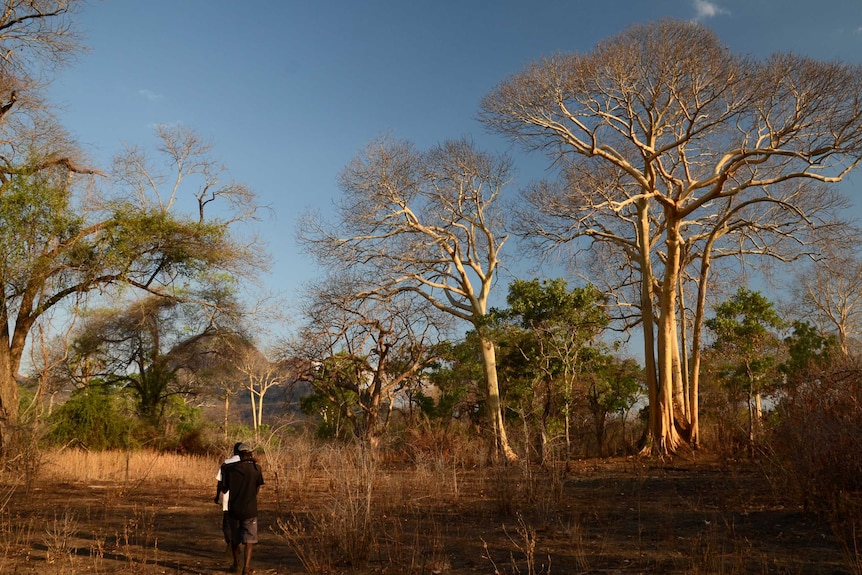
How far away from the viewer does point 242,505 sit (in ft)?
24.9

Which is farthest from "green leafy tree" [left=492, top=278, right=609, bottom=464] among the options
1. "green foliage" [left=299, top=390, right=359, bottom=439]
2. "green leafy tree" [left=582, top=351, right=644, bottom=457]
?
"green foliage" [left=299, top=390, right=359, bottom=439]

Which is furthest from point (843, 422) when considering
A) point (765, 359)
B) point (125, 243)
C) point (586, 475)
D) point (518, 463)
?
point (125, 243)

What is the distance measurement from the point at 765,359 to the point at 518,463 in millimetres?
13721

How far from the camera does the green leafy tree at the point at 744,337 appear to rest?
21906 millimetres

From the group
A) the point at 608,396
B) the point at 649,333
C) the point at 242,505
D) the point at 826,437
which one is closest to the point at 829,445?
the point at 826,437

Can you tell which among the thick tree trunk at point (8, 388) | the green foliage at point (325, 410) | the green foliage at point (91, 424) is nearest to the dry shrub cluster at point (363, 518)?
the thick tree trunk at point (8, 388)

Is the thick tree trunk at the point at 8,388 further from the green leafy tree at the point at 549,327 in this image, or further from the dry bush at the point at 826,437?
the dry bush at the point at 826,437

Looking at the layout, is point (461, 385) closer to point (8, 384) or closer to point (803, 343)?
point (803, 343)

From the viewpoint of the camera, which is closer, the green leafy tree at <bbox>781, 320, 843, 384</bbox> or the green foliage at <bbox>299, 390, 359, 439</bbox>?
the green leafy tree at <bbox>781, 320, 843, 384</bbox>

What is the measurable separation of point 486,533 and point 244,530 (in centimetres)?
317

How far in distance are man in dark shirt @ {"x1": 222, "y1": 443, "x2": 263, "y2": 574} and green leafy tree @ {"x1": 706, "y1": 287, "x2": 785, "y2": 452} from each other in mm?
17801

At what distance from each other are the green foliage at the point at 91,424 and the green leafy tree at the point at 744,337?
19.0 meters

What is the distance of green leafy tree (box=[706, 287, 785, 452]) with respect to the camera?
862 inches

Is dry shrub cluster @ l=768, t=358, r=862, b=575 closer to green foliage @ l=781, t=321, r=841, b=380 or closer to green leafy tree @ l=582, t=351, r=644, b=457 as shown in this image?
green leafy tree @ l=582, t=351, r=644, b=457
